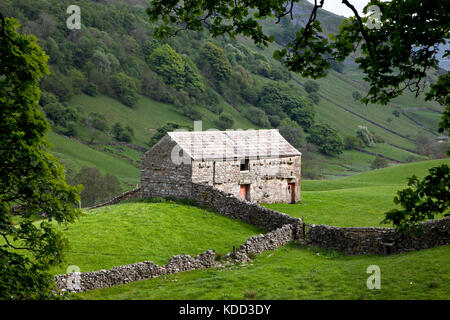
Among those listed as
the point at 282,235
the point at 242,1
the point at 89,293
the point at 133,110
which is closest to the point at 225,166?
the point at 282,235

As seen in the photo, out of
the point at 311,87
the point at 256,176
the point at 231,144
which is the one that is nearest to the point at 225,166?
the point at 231,144

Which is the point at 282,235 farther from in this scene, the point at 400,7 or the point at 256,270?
the point at 400,7

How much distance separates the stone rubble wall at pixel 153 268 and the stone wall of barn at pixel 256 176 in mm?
10713

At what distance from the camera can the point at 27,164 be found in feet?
38.8

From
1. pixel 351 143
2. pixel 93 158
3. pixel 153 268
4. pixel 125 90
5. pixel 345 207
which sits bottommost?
pixel 93 158

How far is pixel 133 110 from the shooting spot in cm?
12875

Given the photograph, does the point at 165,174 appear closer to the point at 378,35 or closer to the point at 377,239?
the point at 377,239

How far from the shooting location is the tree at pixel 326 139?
13350cm

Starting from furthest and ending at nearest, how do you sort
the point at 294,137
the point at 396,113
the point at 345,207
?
the point at 396,113 < the point at 294,137 < the point at 345,207

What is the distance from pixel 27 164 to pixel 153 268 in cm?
926

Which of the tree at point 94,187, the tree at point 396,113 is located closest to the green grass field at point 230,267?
the tree at point 94,187

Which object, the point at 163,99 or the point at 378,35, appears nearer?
the point at 378,35

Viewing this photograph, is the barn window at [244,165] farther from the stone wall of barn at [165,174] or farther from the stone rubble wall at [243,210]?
the stone rubble wall at [243,210]

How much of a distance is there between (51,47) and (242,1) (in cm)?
13560
